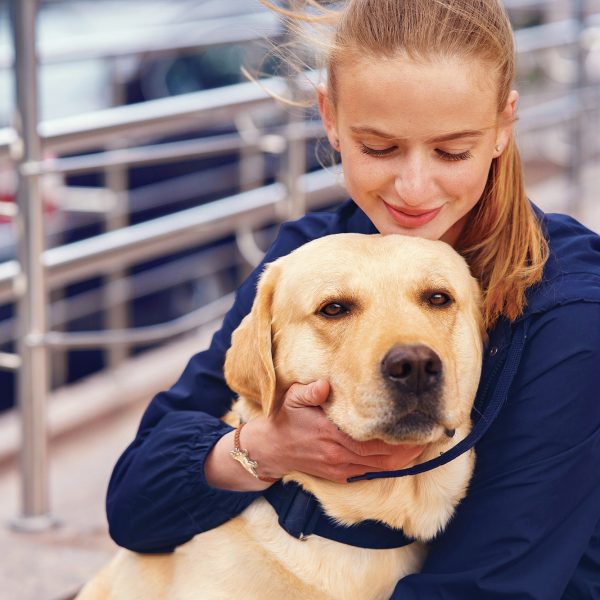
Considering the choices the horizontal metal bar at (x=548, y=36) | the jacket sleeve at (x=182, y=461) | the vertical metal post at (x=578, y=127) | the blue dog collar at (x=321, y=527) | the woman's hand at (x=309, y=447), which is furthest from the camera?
the vertical metal post at (x=578, y=127)

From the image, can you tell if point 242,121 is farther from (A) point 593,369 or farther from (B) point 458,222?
(A) point 593,369

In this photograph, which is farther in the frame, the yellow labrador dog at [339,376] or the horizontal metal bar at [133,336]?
the horizontal metal bar at [133,336]

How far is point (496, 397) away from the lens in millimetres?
1772

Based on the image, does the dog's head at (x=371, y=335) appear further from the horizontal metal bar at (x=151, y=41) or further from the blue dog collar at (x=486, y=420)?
the horizontal metal bar at (x=151, y=41)

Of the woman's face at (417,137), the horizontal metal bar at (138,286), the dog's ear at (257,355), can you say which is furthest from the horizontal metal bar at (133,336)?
the woman's face at (417,137)

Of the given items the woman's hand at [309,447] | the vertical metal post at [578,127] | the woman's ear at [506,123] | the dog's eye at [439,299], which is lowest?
the vertical metal post at [578,127]

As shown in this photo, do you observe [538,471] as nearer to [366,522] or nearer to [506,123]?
[366,522]

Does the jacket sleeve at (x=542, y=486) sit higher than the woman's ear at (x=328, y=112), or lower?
lower

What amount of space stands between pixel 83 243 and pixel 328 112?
5.54 ft

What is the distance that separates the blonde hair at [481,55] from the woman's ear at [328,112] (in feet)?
0.13

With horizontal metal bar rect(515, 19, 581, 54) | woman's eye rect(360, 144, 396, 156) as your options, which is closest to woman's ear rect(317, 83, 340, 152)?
woman's eye rect(360, 144, 396, 156)

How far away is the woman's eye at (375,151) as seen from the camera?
1.87 metres

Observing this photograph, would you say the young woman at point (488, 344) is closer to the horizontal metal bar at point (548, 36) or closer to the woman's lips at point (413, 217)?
the woman's lips at point (413, 217)

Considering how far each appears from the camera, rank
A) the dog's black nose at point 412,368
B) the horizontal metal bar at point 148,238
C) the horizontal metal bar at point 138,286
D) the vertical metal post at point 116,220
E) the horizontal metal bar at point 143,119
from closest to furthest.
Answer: the dog's black nose at point 412,368
the horizontal metal bar at point 143,119
the horizontal metal bar at point 148,238
the vertical metal post at point 116,220
the horizontal metal bar at point 138,286
